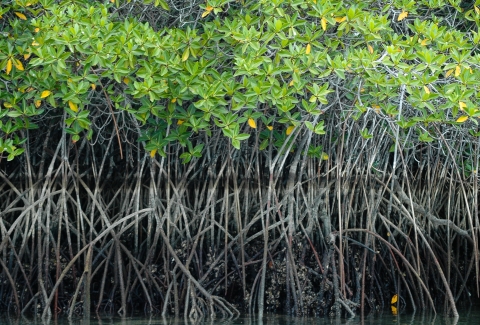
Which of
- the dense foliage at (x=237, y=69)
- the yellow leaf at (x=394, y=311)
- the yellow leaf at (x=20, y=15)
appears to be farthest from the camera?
the yellow leaf at (x=394, y=311)

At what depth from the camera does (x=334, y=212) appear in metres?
7.39

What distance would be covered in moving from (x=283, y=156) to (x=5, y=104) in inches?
81.3

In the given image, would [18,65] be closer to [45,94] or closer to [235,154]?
[45,94]

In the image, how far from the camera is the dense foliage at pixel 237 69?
6.23m

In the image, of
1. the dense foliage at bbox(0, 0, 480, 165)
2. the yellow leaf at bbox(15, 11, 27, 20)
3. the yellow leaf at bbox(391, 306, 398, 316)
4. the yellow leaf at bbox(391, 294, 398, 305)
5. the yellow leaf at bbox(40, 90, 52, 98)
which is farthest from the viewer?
the yellow leaf at bbox(391, 294, 398, 305)

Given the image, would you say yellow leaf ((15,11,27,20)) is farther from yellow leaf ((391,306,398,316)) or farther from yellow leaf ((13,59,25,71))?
yellow leaf ((391,306,398,316))

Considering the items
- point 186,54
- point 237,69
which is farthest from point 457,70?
point 186,54

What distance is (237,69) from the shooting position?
20.6 ft

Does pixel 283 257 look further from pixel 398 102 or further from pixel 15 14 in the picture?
pixel 15 14

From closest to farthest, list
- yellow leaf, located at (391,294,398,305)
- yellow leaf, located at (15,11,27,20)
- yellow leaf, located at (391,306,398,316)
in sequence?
yellow leaf, located at (15,11,27,20) → yellow leaf, located at (391,306,398,316) → yellow leaf, located at (391,294,398,305)

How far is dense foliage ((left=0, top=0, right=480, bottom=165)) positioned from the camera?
623cm

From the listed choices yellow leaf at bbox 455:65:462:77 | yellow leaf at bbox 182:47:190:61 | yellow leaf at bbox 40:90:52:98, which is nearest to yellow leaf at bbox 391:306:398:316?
yellow leaf at bbox 455:65:462:77

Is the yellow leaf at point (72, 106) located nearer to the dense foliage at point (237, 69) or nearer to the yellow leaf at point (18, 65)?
the dense foliage at point (237, 69)

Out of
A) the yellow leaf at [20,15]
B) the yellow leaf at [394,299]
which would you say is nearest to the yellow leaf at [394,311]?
the yellow leaf at [394,299]
